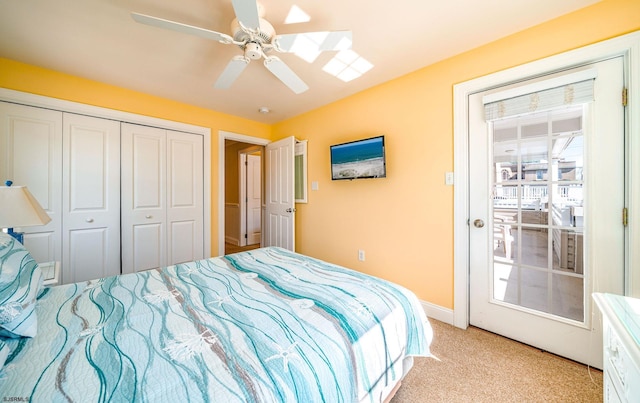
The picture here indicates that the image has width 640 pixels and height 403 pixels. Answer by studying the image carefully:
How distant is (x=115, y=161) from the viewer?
8.72ft

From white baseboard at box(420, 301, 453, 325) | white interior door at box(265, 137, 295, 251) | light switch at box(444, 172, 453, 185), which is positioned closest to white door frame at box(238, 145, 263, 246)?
white interior door at box(265, 137, 295, 251)

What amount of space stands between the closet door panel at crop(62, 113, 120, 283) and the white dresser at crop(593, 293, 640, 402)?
380 centimetres

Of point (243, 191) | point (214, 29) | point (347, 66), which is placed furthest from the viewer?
point (243, 191)

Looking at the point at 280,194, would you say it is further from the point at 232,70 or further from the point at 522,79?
the point at 522,79

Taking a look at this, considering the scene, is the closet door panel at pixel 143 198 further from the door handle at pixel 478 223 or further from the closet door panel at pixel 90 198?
the door handle at pixel 478 223

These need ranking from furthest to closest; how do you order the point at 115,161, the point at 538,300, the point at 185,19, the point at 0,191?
the point at 115,161
the point at 538,300
the point at 185,19
the point at 0,191

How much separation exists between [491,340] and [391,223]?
4.06ft

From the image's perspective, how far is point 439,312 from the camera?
2.15 m

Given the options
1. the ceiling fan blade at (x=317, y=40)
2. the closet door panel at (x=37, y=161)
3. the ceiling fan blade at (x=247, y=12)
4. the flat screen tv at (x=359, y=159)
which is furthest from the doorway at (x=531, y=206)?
the closet door panel at (x=37, y=161)

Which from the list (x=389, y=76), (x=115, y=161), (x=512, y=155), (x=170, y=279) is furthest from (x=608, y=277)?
(x=115, y=161)

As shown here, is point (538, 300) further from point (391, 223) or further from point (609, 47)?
point (609, 47)

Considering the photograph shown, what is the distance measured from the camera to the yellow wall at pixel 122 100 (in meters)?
2.16

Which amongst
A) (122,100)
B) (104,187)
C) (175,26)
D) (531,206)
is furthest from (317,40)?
(104,187)

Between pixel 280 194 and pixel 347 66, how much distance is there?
2.05m
